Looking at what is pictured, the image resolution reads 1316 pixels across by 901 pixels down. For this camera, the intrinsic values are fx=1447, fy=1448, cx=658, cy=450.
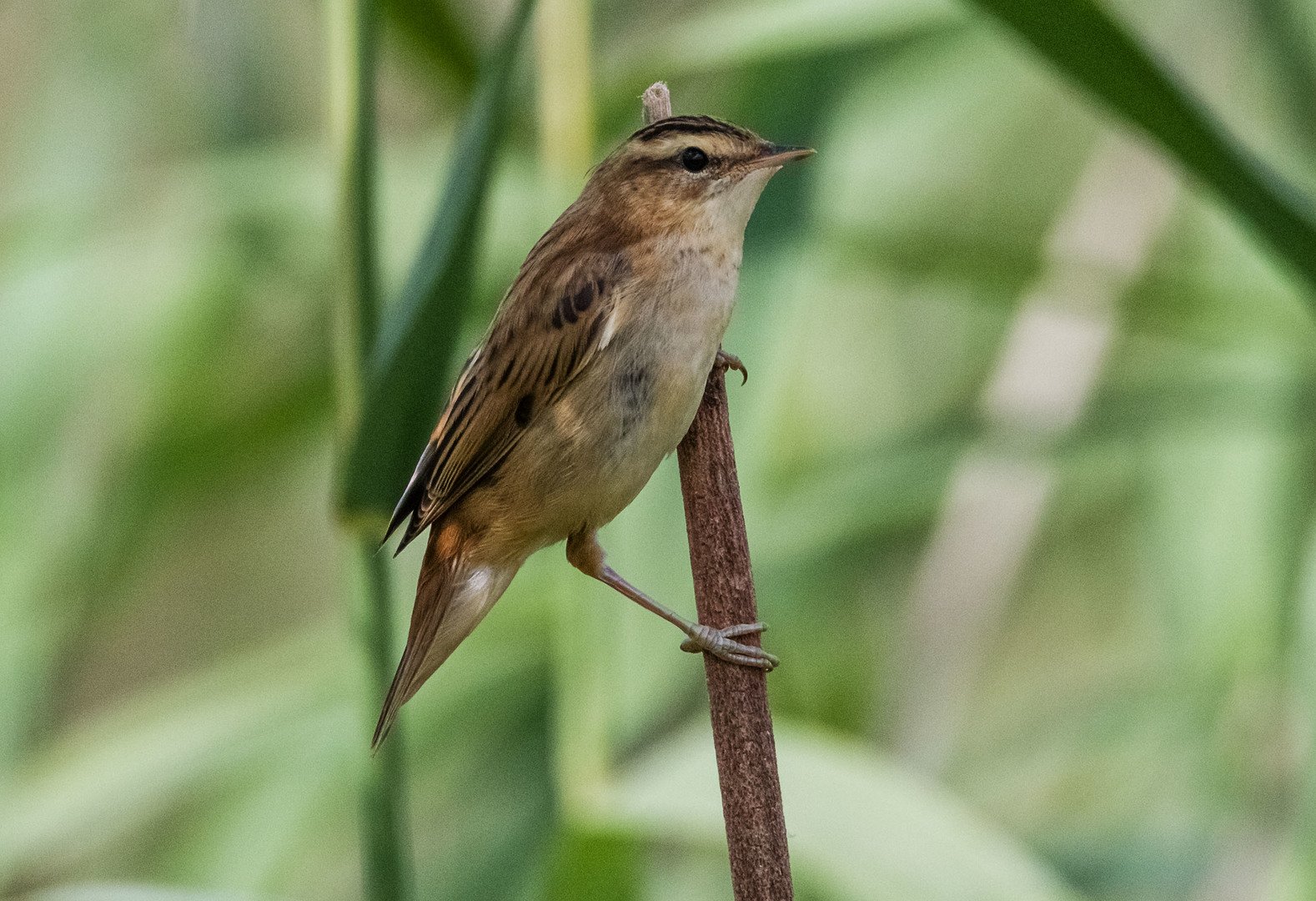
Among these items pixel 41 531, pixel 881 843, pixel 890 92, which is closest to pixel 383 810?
pixel 881 843

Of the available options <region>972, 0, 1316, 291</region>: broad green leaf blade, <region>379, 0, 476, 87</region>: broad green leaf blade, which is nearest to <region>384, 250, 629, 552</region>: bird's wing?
<region>379, 0, 476, 87</region>: broad green leaf blade

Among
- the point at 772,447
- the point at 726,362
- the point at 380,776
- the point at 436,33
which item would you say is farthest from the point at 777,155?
the point at 772,447

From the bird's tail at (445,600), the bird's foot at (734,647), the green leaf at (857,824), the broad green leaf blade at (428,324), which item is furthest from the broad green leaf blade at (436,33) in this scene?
the green leaf at (857,824)

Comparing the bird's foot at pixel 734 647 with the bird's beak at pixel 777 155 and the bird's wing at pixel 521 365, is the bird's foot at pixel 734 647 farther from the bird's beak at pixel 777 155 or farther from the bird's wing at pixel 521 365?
the bird's beak at pixel 777 155

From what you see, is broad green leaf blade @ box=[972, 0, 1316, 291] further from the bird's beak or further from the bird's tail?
the bird's tail

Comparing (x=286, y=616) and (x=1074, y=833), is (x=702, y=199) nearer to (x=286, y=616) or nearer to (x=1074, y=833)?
(x=1074, y=833)
